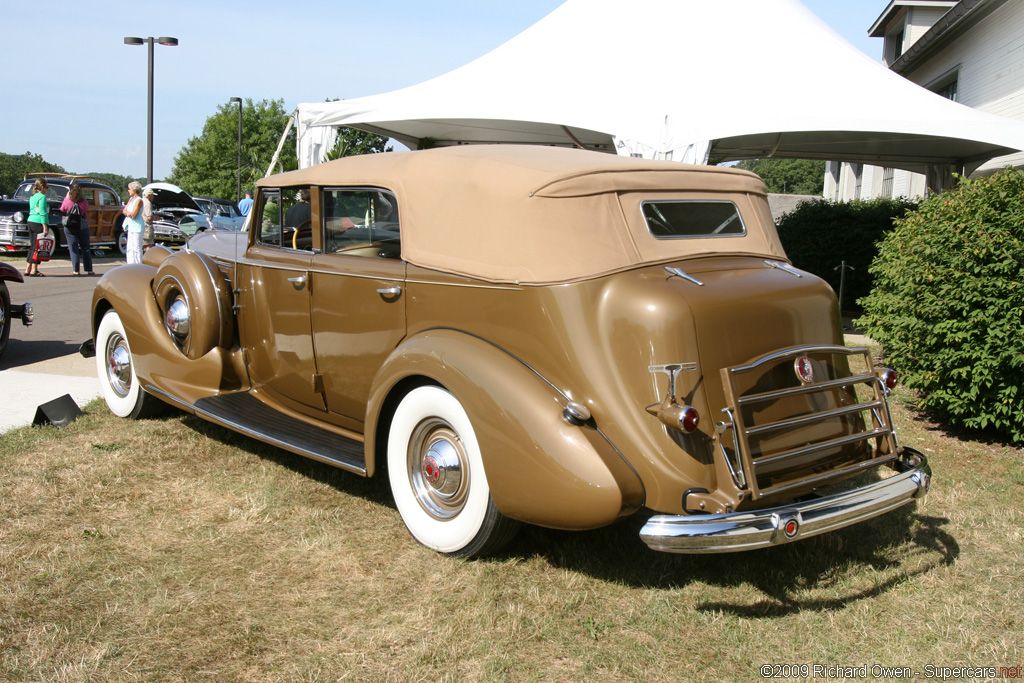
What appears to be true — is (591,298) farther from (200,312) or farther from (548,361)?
Result: (200,312)

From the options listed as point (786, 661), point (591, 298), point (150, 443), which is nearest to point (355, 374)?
point (591, 298)

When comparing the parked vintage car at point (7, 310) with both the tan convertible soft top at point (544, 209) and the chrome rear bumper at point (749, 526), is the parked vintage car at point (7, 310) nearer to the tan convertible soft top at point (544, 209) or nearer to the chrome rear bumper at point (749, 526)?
the tan convertible soft top at point (544, 209)

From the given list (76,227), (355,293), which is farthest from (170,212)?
(355,293)

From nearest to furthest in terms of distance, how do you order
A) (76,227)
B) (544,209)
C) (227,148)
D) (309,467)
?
(544,209) → (309,467) → (76,227) → (227,148)

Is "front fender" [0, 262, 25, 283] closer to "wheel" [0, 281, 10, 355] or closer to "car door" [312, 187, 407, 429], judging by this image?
"wheel" [0, 281, 10, 355]

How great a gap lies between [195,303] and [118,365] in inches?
47.4

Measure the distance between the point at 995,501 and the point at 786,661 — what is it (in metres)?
2.37

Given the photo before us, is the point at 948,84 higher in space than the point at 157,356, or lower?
higher

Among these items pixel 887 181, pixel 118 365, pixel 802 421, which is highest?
pixel 887 181

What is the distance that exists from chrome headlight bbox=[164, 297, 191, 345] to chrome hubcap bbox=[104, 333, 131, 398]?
1.98 ft

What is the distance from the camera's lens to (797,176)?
74.4m

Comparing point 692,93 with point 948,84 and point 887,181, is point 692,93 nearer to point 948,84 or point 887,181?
point 948,84

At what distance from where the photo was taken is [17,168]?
299 feet

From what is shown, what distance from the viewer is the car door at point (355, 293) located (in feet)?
12.9
